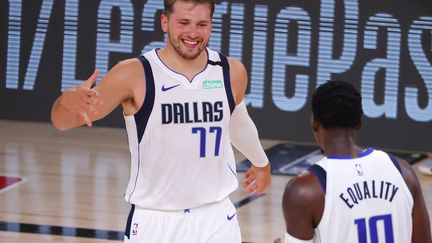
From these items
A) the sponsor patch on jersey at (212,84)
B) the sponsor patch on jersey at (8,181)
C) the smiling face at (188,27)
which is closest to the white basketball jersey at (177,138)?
the sponsor patch on jersey at (212,84)

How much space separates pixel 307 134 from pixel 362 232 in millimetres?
6977

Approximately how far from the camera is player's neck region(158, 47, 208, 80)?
4.46 meters

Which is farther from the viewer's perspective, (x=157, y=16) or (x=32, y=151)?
(x=157, y=16)

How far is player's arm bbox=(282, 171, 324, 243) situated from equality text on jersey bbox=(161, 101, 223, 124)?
1.14 m

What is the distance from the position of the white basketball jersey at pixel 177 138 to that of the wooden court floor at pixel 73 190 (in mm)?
2435

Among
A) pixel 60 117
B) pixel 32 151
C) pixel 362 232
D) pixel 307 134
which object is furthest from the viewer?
pixel 307 134

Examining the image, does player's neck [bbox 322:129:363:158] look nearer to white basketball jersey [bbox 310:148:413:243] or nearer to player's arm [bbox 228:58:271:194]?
white basketball jersey [bbox 310:148:413:243]

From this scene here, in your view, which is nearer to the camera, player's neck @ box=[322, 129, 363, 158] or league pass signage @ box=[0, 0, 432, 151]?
player's neck @ box=[322, 129, 363, 158]

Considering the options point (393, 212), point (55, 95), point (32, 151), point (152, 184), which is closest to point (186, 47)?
point (152, 184)

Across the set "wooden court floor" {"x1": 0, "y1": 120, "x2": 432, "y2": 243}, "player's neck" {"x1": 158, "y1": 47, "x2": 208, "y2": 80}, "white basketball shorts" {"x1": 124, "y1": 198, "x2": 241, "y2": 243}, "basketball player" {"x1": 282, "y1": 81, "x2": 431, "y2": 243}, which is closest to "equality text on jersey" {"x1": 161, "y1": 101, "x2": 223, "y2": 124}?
"player's neck" {"x1": 158, "y1": 47, "x2": 208, "y2": 80}

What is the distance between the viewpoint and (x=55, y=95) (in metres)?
10.7

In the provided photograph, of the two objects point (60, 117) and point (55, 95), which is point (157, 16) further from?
point (60, 117)

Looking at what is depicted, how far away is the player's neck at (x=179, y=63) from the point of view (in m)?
4.46

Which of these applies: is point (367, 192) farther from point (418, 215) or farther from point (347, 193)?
point (418, 215)
